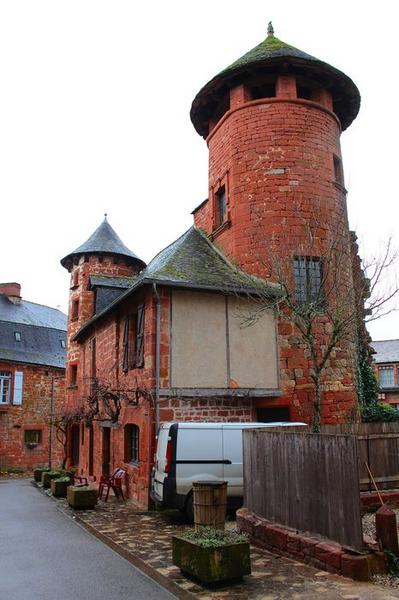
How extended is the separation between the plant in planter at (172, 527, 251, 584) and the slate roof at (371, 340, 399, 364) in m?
34.1

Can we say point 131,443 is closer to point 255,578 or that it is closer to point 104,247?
point 255,578

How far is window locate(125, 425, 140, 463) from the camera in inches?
530

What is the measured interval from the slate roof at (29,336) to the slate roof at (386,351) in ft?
71.7

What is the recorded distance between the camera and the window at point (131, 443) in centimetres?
1345

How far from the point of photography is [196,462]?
9734mm

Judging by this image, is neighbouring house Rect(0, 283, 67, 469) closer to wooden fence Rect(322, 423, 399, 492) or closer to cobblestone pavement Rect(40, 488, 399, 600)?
cobblestone pavement Rect(40, 488, 399, 600)

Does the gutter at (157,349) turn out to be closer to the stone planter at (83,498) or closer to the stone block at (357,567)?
the stone planter at (83,498)

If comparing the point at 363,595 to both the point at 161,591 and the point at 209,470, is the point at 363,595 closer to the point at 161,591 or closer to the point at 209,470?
the point at 161,591

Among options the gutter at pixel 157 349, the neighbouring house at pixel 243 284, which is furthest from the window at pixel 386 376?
the gutter at pixel 157 349

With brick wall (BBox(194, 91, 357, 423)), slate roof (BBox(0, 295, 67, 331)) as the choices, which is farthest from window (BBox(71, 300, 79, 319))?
slate roof (BBox(0, 295, 67, 331))

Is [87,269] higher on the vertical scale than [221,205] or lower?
lower

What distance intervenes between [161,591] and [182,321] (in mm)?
6995

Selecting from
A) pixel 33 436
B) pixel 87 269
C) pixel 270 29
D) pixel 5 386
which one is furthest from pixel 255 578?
pixel 33 436

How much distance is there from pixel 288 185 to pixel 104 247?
10.2 metres
